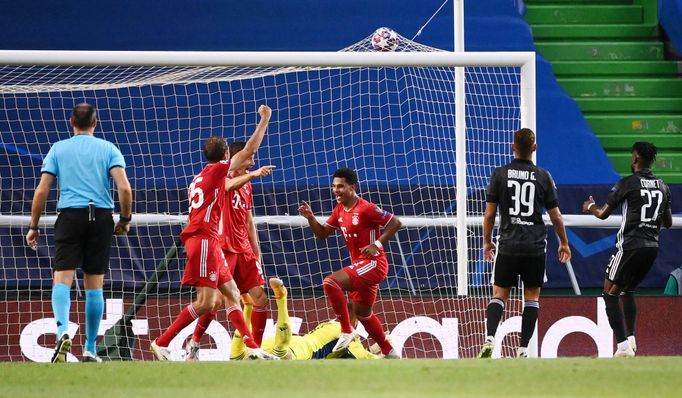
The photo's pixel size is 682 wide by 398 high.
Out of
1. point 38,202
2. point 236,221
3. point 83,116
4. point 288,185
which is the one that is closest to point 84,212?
point 38,202

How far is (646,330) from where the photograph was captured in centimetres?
1252

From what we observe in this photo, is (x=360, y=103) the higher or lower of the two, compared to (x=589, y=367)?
higher

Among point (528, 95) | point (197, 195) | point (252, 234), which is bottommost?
point (252, 234)

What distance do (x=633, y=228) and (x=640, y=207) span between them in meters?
0.19

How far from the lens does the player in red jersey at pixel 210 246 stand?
9977mm

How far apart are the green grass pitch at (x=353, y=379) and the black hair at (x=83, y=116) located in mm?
1812

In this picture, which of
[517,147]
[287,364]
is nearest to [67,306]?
[287,364]

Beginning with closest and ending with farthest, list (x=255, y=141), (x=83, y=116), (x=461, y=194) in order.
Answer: (x=83, y=116)
(x=255, y=141)
(x=461, y=194)

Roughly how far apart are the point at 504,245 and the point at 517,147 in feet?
2.55

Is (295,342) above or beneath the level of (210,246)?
beneath

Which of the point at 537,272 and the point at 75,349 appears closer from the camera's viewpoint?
the point at 537,272

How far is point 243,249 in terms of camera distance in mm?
10805

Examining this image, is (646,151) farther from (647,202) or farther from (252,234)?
(252,234)

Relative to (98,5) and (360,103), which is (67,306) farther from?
(98,5)
